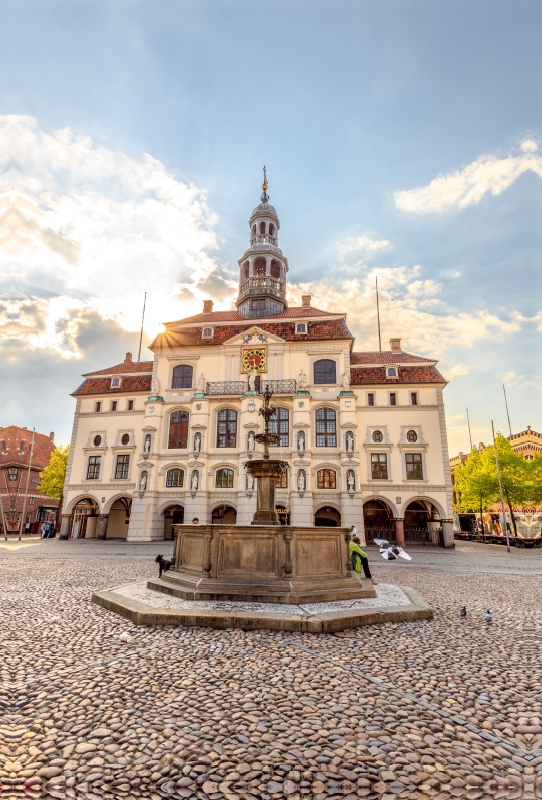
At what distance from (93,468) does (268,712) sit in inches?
1392

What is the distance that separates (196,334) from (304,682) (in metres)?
34.0

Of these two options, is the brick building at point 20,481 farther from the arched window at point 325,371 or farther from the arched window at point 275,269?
the arched window at point 325,371

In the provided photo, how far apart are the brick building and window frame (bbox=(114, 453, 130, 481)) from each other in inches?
639

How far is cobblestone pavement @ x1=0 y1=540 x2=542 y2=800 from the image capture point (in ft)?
11.4

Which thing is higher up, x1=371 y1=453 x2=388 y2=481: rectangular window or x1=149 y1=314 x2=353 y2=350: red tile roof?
x1=149 y1=314 x2=353 y2=350: red tile roof

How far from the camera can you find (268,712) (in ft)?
15.1

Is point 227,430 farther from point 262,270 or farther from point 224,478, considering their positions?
point 262,270

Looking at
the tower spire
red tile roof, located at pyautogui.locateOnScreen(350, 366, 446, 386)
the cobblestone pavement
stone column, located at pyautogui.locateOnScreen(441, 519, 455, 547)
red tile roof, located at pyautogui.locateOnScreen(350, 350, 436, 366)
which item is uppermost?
the tower spire

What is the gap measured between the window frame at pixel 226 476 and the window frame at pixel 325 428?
688 cm

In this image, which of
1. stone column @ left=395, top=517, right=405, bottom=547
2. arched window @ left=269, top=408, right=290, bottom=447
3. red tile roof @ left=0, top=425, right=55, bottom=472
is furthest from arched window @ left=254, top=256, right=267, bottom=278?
red tile roof @ left=0, top=425, right=55, bottom=472

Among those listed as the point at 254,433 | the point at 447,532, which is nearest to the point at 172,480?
the point at 254,433

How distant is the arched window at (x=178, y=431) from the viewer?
3491 cm

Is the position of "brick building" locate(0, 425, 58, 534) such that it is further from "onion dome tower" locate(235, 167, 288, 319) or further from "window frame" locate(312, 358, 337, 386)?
"window frame" locate(312, 358, 337, 386)

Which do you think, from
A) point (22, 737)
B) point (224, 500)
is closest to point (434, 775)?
point (22, 737)
